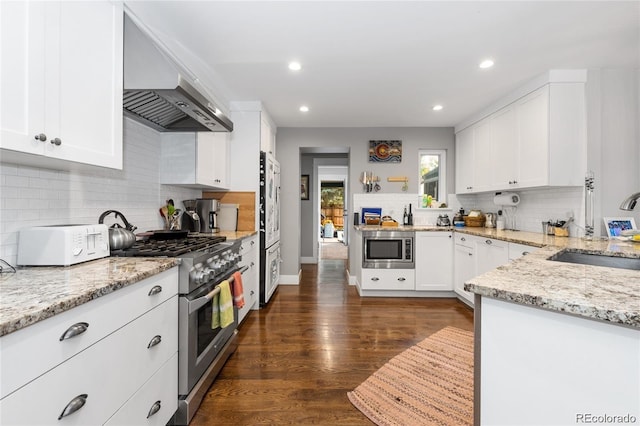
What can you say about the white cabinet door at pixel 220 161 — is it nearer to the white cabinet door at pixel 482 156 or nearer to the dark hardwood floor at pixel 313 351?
the dark hardwood floor at pixel 313 351

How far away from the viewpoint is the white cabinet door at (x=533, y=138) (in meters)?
2.74

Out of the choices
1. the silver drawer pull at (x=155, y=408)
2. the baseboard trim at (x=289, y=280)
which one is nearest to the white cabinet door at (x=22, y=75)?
the silver drawer pull at (x=155, y=408)

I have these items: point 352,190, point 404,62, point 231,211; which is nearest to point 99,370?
point 231,211

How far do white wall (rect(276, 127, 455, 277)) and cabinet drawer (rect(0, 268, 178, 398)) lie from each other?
322 centimetres

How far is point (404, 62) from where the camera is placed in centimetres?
250

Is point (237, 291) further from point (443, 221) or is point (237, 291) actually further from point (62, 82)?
point (443, 221)

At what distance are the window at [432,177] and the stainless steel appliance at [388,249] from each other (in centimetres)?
104

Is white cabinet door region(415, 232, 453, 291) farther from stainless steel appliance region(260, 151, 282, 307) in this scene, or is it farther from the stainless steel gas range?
the stainless steel gas range

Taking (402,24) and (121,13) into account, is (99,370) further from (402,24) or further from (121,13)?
(402,24)

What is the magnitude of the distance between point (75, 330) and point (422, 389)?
1.89m

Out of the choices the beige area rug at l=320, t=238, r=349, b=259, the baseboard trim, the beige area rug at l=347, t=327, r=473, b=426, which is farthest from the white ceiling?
the beige area rug at l=320, t=238, r=349, b=259

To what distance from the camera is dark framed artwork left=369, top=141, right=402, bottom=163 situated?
4480 mm

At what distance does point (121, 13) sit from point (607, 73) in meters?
3.95

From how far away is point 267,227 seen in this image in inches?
137
